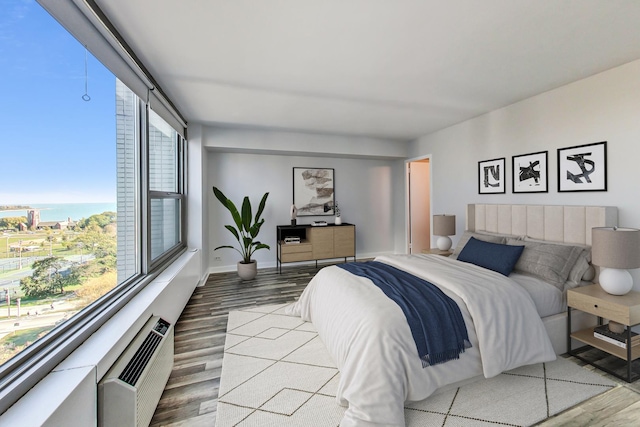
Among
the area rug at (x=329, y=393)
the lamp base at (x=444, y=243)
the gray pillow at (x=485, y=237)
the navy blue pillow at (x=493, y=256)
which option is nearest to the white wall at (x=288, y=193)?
the lamp base at (x=444, y=243)

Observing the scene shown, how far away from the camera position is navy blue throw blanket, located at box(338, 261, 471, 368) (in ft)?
5.34

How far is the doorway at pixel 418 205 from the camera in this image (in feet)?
18.0

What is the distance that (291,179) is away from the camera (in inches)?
203

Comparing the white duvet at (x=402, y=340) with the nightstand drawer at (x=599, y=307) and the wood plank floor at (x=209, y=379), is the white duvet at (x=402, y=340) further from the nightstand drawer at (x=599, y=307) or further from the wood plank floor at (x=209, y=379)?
the nightstand drawer at (x=599, y=307)

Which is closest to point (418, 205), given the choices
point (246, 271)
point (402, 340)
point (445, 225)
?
point (445, 225)

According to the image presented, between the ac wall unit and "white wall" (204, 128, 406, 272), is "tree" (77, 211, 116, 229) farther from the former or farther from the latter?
"white wall" (204, 128, 406, 272)

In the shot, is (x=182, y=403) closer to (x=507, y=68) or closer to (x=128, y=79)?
(x=128, y=79)

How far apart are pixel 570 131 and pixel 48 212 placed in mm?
4241

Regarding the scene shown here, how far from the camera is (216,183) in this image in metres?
4.76

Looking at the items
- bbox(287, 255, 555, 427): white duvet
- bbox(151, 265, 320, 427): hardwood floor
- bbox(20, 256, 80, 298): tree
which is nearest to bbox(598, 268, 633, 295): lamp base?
bbox(287, 255, 555, 427): white duvet

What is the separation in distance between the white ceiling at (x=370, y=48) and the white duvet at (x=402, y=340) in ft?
6.06

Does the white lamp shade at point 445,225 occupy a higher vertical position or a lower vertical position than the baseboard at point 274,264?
higher

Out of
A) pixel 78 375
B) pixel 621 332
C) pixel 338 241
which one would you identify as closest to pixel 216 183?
pixel 338 241

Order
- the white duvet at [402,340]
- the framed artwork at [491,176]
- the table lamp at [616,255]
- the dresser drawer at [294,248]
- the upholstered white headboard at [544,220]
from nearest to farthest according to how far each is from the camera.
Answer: the white duvet at [402,340] → the table lamp at [616,255] → the upholstered white headboard at [544,220] → the framed artwork at [491,176] → the dresser drawer at [294,248]
